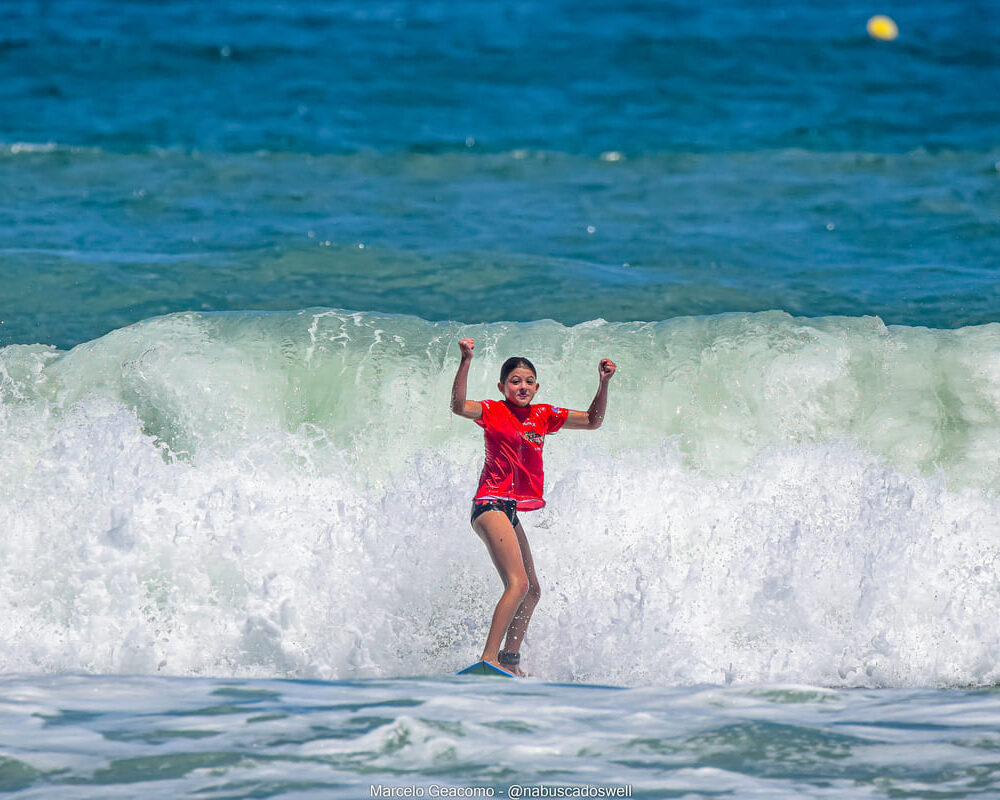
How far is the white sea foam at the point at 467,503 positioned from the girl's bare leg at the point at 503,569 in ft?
2.00

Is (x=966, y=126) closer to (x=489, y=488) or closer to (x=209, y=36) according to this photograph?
(x=209, y=36)

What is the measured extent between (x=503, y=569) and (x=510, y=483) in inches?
16.7

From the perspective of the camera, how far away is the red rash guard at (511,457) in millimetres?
6262

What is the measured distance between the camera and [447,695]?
18.5ft

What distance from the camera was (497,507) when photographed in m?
6.21

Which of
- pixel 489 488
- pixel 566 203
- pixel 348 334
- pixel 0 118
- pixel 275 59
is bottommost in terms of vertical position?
pixel 489 488

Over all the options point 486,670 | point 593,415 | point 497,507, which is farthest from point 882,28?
point 486,670

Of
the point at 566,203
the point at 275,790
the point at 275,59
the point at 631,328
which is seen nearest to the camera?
the point at 275,790

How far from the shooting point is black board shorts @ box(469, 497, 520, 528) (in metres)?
6.21

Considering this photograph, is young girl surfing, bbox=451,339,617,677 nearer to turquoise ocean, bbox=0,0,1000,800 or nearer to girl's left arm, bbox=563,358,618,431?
girl's left arm, bbox=563,358,618,431

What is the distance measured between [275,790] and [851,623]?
363cm

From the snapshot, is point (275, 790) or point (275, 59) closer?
point (275, 790)

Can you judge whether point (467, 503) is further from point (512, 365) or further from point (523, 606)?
point (512, 365)

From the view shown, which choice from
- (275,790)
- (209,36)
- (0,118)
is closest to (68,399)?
(275,790)
